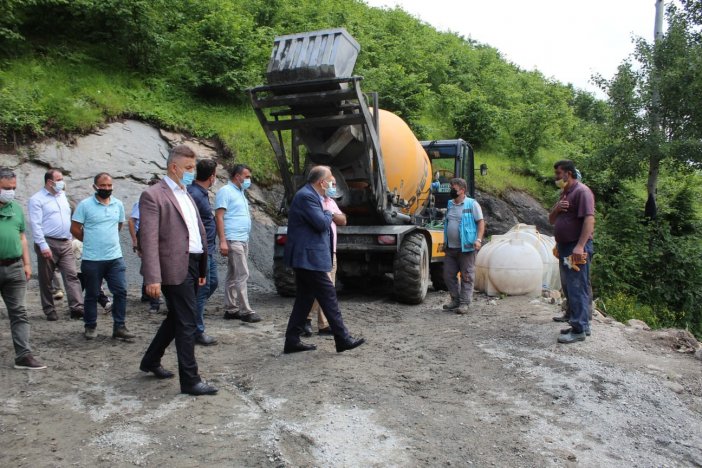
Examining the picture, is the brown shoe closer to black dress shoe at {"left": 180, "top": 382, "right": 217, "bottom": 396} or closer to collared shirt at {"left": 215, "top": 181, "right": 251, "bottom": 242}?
black dress shoe at {"left": 180, "top": 382, "right": 217, "bottom": 396}

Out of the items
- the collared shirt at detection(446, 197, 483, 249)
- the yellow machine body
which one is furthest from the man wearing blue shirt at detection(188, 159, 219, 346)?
the collared shirt at detection(446, 197, 483, 249)

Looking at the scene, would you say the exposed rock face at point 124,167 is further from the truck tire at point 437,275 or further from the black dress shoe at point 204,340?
the black dress shoe at point 204,340

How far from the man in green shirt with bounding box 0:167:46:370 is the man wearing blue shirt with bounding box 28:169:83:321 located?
1.93 m

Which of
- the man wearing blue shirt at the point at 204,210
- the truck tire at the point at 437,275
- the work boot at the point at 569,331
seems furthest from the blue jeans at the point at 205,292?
the truck tire at the point at 437,275

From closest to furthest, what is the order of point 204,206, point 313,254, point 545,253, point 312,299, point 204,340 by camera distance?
point 313,254 < point 312,299 < point 204,340 < point 204,206 < point 545,253

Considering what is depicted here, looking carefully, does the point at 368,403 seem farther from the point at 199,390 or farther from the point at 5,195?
the point at 5,195

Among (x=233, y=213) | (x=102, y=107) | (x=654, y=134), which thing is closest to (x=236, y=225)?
(x=233, y=213)

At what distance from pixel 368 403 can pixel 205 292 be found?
2508mm

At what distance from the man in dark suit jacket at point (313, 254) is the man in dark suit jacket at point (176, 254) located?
109 cm

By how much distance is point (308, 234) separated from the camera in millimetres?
5371

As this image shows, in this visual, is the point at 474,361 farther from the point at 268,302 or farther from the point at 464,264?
the point at 268,302

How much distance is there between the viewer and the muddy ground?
3.47m

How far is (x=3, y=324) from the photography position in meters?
6.72

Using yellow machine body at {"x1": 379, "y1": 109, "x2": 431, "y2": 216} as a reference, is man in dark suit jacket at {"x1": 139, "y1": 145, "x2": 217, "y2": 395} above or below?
below
